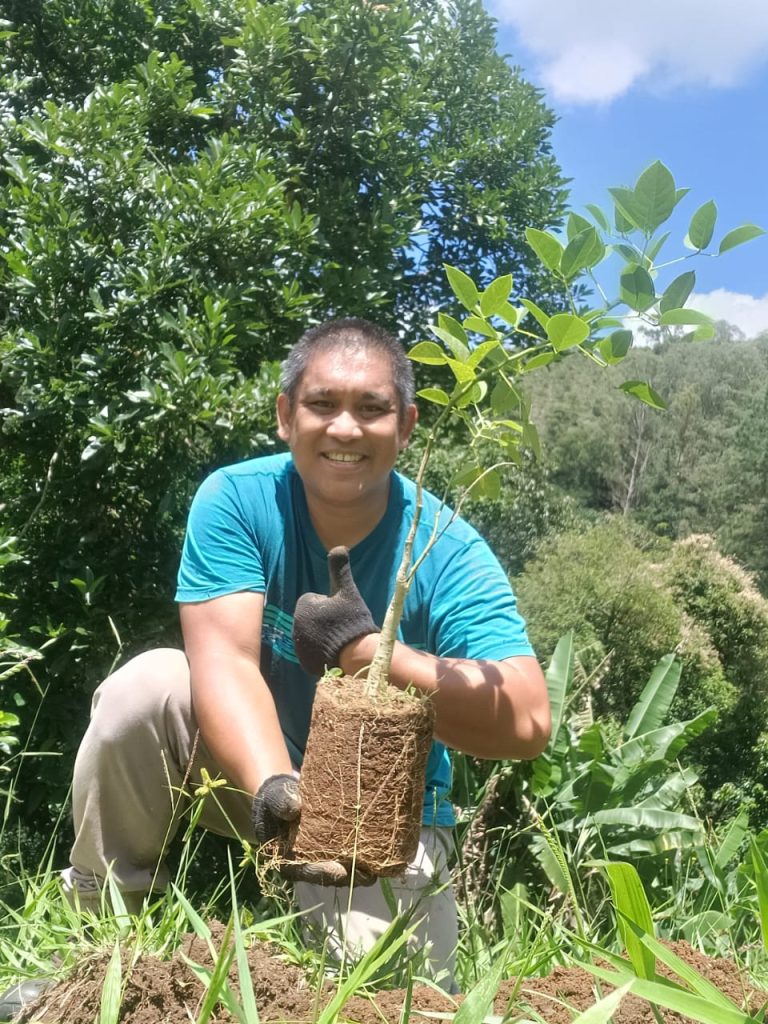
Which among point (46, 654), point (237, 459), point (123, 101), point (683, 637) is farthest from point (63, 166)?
point (683, 637)

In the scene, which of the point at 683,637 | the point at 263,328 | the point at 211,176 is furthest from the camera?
the point at 683,637

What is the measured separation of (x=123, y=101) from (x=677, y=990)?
3.60 metres

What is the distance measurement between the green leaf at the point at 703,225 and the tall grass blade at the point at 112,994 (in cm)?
143

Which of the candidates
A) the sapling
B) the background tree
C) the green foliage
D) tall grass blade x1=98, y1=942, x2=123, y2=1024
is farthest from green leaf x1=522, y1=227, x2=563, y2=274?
the green foliage

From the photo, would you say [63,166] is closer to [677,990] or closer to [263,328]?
[263,328]

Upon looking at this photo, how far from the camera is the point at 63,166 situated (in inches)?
139

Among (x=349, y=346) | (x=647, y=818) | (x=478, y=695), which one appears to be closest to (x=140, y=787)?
(x=478, y=695)

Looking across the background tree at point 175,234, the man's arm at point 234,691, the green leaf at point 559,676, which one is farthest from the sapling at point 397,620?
the green leaf at point 559,676

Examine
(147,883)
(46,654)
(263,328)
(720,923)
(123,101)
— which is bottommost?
(720,923)

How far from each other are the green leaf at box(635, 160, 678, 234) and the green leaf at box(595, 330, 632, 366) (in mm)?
194

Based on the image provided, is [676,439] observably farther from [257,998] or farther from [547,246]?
[257,998]

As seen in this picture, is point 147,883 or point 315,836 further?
point 147,883

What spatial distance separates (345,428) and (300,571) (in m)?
0.46

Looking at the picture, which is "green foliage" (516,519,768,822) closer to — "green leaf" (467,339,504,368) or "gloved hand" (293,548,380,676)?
"gloved hand" (293,548,380,676)
